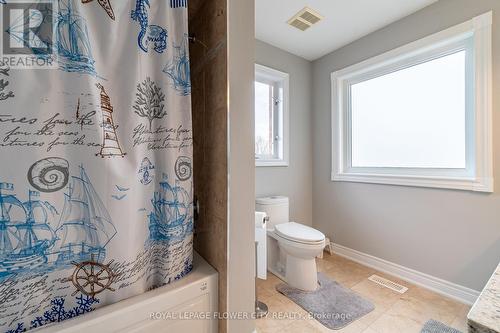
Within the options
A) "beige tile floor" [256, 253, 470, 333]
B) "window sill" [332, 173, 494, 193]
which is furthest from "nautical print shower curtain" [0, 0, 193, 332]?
"window sill" [332, 173, 494, 193]

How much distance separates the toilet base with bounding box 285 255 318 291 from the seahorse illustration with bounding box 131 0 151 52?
1845mm

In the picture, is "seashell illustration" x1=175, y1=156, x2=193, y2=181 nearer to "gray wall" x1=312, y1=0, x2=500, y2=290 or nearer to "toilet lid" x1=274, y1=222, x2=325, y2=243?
"toilet lid" x1=274, y1=222, x2=325, y2=243

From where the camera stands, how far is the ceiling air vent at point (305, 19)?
1904 mm

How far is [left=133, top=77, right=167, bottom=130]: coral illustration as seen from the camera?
0.90 m

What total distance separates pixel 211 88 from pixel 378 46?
198 cm

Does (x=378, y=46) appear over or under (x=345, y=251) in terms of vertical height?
over

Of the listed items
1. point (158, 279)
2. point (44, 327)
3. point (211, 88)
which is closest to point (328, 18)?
point (211, 88)

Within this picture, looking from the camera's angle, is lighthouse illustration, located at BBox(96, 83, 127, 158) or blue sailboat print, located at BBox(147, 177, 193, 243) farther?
blue sailboat print, located at BBox(147, 177, 193, 243)

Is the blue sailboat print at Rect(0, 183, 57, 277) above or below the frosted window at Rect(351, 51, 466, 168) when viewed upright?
below

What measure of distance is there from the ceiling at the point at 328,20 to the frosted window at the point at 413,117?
0.50m

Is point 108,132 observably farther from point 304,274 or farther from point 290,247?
point 304,274

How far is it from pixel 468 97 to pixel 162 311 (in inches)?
98.0

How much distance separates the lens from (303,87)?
2.73 meters

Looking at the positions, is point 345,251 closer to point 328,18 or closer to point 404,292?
point 404,292
